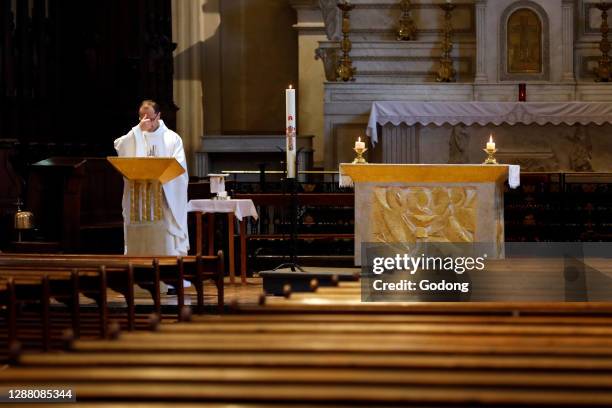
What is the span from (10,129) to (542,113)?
697cm

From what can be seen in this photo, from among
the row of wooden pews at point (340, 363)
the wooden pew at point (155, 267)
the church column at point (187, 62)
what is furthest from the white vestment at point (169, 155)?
the church column at point (187, 62)

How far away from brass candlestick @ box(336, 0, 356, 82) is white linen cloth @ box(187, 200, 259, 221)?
6.01 m

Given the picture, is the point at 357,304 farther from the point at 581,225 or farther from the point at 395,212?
the point at 581,225

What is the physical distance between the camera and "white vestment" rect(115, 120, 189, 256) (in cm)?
1007

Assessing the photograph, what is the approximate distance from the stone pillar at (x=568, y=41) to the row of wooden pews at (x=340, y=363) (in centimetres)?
1286

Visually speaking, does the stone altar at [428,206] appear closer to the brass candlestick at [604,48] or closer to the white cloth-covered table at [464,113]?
the white cloth-covered table at [464,113]

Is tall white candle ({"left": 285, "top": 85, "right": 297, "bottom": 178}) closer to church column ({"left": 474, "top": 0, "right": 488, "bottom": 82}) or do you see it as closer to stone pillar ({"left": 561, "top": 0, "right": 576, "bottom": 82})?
church column ({"left": 474, "top": 0, "right": 488, "bottom": 82})

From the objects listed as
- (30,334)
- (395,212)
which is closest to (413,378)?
(30,334)

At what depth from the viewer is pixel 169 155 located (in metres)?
10.2

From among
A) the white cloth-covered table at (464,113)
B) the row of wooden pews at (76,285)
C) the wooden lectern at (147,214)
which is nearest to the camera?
the row of wooden pews at (76,285)

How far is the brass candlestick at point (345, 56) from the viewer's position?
16.7 meters

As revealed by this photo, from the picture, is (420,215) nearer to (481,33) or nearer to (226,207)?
(226,207)

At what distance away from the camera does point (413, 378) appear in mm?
3195

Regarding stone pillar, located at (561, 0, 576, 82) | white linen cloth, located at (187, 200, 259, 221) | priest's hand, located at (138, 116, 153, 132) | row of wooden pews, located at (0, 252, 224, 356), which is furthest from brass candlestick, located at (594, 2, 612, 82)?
row of wooden pews, located at (0, 252, 224, 356)
